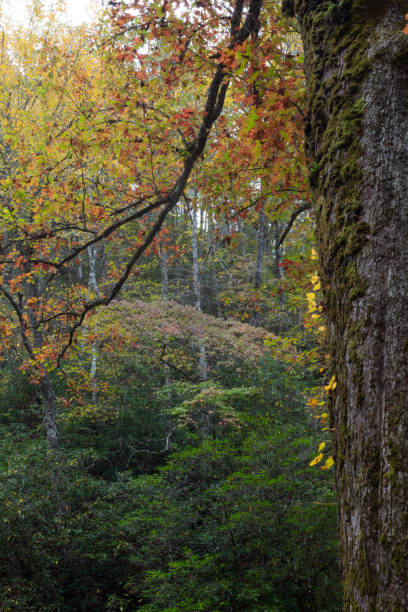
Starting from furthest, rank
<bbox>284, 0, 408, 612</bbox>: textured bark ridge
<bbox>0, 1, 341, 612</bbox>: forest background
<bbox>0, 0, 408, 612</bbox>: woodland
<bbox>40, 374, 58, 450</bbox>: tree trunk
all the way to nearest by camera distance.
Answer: <bbox>40, 374, 58, 450</bbox>: tree trunk → <bbox>0, 1, 341, 612</bbox>: forest background → <bbox>0, 0, 408, 612</bbox>: woodland → <bbox>284, 0, 408, 612</bbox>: textured bark ridge

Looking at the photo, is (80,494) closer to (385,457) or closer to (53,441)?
(53,441)

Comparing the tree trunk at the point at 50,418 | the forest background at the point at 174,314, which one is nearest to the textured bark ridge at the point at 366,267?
the forest background at the point at 174,314

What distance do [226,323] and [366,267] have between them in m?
8.17

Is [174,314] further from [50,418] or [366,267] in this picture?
[366,267]

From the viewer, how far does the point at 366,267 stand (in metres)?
1.11

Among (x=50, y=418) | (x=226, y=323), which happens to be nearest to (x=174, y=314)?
(x=226, y=323)

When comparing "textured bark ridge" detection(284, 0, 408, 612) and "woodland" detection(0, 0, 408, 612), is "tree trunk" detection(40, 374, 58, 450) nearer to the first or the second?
"woodland" detection(0, 0, 408, 612)

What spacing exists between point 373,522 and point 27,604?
227 inches

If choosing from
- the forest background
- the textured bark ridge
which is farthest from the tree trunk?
the textured bark ridge

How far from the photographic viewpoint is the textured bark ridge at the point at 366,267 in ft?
2.97

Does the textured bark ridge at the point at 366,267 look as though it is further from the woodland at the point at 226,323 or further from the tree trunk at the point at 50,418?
the tree trunk at the point at 50,418

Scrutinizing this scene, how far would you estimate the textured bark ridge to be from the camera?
906mm

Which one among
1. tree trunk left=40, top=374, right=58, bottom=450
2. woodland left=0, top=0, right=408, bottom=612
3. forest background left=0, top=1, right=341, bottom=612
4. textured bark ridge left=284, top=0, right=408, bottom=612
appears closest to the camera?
textured bark ridge left=284, top=0, right=408, bottom=612

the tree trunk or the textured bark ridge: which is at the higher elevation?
the textured bark ridge
